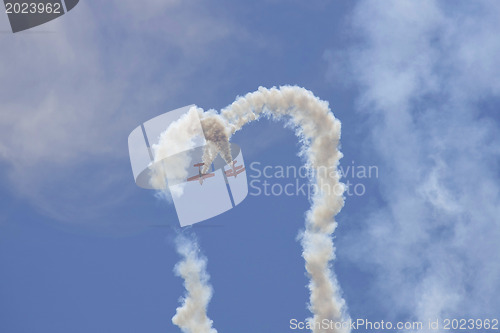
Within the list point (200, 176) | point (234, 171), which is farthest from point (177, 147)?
point (234, 171)

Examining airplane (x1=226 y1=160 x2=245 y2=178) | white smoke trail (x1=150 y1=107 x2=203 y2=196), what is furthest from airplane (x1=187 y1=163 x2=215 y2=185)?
airplane (x1=226 y1=160 x2=245 y2=178)

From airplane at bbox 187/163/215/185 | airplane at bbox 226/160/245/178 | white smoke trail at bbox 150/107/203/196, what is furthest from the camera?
airplane at bbox 226/160/245/178

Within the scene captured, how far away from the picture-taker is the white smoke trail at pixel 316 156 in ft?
317

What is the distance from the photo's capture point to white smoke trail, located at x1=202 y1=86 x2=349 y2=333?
96.7 m

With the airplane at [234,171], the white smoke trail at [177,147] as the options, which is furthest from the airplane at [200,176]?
the airplane at [234,171]

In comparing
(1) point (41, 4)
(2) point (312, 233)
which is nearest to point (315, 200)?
(2) point (312, 233)

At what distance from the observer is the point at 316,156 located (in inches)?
3856

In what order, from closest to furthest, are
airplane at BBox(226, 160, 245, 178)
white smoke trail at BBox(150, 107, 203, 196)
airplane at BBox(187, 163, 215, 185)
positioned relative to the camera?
white smoke trail at BBox(150, 107, 203, 196), airplane at BBox(187, 163, 215, 185), airplane at BBox(226, 160, 245, 178)

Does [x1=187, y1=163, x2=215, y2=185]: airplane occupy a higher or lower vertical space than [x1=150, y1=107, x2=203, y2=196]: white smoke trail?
lower

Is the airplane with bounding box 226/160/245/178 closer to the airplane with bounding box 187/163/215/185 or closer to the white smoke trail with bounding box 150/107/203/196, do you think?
the airplane with bounding box 187/163/215/185

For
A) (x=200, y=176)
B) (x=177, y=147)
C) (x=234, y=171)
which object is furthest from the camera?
(x=234, y=171)

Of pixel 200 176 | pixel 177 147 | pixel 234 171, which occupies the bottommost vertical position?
pixel 200 176

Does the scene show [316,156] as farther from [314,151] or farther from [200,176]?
[200,176]

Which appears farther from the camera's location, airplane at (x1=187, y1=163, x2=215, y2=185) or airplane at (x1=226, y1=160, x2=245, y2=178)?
airplane at (x1=226, y1=160, x2=245, y2=178)
